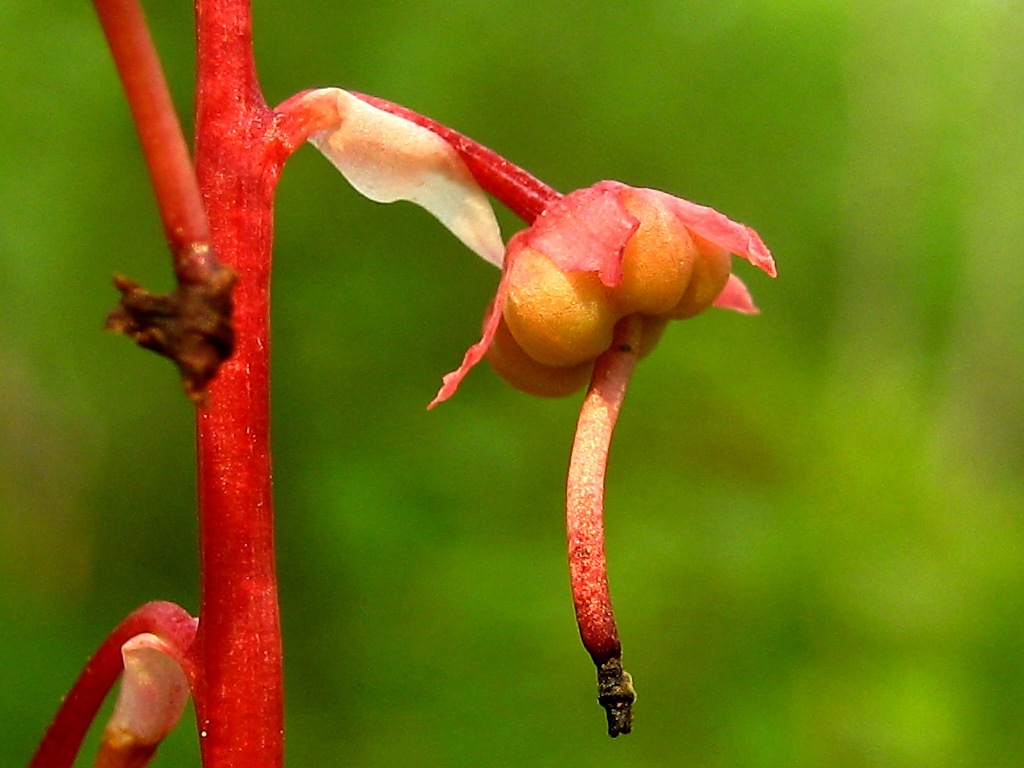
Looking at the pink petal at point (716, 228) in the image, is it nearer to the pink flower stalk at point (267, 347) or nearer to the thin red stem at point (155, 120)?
the pink flower stalk at point (267, 347)

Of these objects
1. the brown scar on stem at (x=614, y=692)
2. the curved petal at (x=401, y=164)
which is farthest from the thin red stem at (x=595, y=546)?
the curved petal at (x=401, y=164)

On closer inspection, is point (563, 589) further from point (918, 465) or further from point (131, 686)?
point (131, 686)

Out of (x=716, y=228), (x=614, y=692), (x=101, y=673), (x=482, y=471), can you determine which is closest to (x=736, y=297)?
(x=716, y=228)

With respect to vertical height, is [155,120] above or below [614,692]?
above

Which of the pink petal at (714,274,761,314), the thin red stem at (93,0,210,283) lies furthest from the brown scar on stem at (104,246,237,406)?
the pink petal at (714,274,761,314)

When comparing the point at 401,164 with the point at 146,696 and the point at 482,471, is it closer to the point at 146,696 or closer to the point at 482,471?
the point at 146,696

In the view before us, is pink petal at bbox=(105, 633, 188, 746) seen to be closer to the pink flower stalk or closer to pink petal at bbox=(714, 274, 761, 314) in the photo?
the pink flower stalk

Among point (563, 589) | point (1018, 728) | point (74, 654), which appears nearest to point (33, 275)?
point (74, 654)
